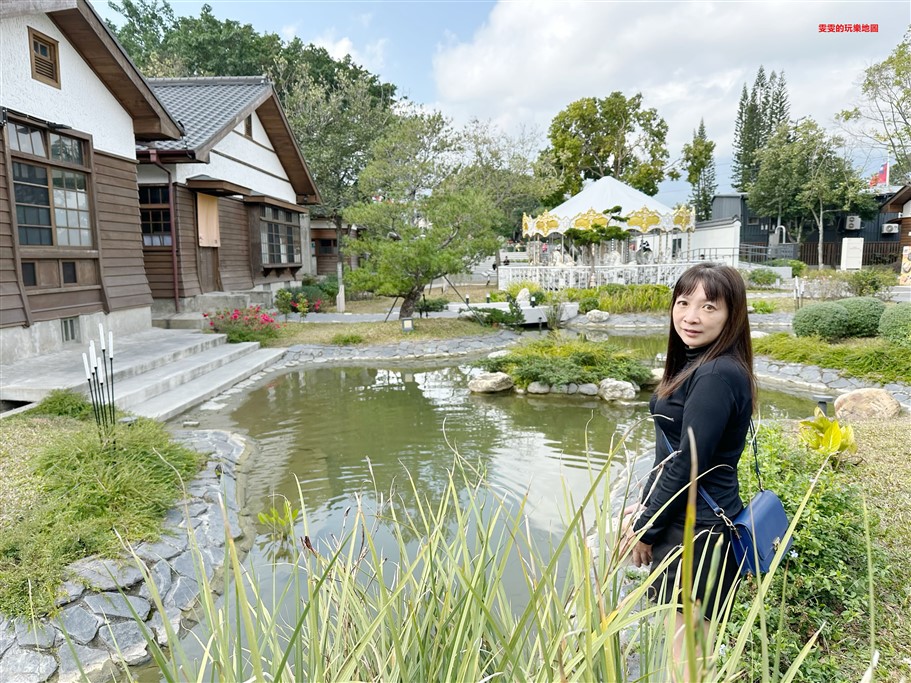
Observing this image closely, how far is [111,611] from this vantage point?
290 cm

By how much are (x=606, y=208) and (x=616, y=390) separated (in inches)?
492

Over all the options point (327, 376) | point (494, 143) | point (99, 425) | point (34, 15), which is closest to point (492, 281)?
point (494, 143)

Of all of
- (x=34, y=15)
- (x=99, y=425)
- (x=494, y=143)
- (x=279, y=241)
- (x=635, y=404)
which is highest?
(x=494, y=143)

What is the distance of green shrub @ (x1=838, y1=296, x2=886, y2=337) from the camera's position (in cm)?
871

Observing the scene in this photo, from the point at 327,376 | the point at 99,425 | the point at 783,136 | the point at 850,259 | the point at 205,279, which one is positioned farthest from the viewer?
the point at 783,136

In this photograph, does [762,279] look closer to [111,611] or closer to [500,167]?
[500,167]

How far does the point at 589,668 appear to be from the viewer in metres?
0.84

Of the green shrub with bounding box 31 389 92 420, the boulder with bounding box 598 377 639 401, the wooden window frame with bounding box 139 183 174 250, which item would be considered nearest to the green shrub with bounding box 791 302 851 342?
the boulder with bounding box 598 377 639 401

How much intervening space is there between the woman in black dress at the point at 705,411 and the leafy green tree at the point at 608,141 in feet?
89.2

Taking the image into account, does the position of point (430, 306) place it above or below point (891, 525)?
above

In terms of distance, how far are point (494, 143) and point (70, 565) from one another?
21395mm

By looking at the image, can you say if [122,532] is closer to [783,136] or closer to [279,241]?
[279,241]

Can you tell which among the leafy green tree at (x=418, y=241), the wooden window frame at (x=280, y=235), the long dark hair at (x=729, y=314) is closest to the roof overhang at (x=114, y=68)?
the leafy green tree at (x=418, y=241)

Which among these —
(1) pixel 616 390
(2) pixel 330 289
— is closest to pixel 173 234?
(2) pixel 330 289
